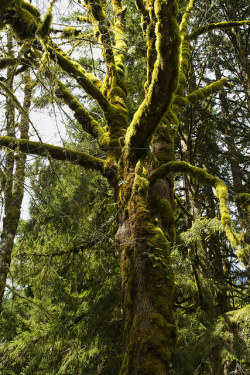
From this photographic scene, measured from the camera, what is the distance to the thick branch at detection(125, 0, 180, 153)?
259 centimetres

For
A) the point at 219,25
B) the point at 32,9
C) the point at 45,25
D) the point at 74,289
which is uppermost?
the point at 219,25

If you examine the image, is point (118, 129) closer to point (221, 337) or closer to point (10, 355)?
point (221, 337)

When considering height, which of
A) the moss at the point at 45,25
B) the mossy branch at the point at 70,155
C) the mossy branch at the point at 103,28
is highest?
the mossy branch at the point at 103,28

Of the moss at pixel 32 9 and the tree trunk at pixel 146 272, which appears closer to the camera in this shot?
the tree trunk at pixel 146 272

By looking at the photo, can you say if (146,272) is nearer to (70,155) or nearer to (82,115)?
(70,155)

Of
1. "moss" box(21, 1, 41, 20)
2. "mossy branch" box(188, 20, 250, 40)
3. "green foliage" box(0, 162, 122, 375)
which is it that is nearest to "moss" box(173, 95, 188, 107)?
"mossy branch" box(188, 20, 250, 40)

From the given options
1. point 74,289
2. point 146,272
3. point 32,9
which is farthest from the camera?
point 74,289

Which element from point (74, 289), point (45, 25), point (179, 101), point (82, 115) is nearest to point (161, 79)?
point (45, 25)

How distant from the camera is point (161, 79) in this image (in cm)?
289

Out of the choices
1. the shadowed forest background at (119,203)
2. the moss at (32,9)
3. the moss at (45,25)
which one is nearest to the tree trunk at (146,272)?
the shadowed forest background at (119,203)

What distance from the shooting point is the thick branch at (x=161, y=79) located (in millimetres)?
2594

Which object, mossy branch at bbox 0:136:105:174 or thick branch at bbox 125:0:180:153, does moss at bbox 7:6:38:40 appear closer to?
thick branch at bbox 125:0:180:153

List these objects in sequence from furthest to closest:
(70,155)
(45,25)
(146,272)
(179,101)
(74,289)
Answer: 1. (74,289)
2. (179,101)
3. (70,155)
4. (146,272)
5. (45,25)

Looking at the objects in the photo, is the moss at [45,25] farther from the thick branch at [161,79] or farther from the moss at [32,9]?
the thick branch at [161,79]
